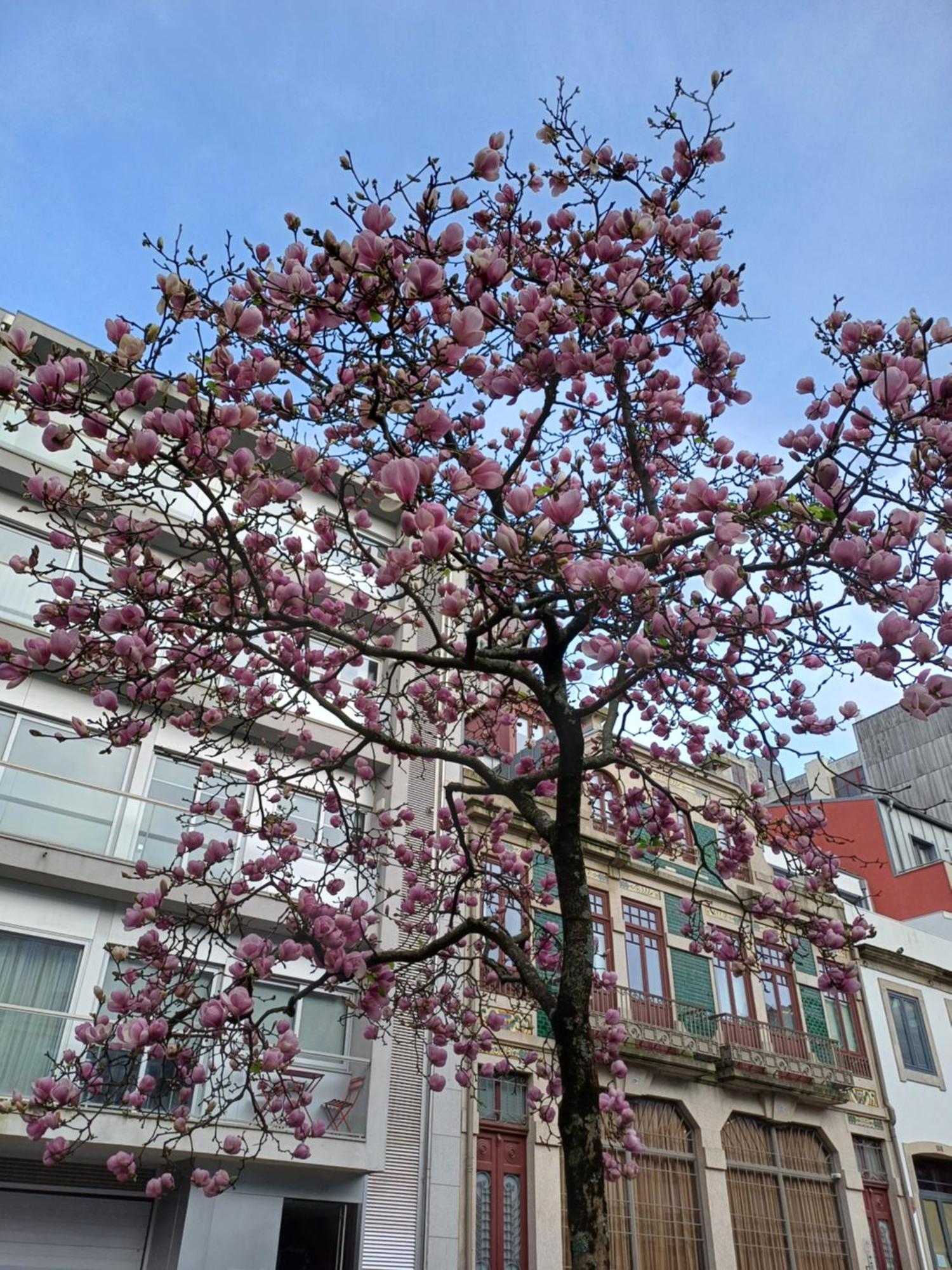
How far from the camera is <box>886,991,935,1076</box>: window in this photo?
20875mm

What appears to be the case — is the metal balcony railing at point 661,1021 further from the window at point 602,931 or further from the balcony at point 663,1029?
the window at point 602,931

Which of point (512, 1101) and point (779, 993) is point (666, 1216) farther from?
point (779, 993)

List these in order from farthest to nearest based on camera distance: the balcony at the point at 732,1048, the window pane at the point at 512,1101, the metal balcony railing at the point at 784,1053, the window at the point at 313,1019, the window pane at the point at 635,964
Result: the metal balcony railing at the point at 784,1053 < the window pane at the point at 635,964 < the balcony at the point at 732,1048 < the window pane at the point at 512,1101 < the window at the point at 313,1019

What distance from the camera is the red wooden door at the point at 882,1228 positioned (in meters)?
18.4

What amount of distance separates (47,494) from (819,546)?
13.5 ft

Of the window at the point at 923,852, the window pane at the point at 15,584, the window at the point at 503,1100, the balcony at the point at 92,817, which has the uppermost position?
the window at the point at 923,852

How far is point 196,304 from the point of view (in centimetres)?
513

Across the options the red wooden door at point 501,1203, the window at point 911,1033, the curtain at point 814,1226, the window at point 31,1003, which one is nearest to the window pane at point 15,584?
the window at point 31,1003

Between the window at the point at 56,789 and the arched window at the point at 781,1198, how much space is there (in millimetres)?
12066

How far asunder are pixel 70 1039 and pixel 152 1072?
1.08 meters

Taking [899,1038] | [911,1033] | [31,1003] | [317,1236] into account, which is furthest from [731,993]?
[31,1003]

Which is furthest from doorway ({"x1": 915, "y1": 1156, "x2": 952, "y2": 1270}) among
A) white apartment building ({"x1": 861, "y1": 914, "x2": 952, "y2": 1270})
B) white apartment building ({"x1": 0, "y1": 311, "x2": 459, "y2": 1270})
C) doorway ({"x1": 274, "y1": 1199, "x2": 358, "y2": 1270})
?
doorway ({"x1": 274, "y1": 1199, "x2": 358, "y2": 1270})

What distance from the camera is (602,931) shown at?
55.9ft

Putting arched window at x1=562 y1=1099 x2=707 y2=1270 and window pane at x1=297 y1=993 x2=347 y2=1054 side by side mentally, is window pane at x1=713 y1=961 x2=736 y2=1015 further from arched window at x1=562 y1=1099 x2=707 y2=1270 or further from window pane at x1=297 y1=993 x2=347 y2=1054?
window pane at x1=297 y1=993 x2=347 y2=1054
